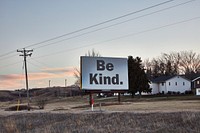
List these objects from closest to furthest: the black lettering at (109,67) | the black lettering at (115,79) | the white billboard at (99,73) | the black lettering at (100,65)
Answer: the white billboard at (99,73) < the black lettering at (100,65) < the black lettering at (109,67) < the black lettering at (115,79)

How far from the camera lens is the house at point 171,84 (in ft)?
388

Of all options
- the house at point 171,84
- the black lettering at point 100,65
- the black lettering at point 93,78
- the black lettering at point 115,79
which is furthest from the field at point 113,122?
the house at point 171,84

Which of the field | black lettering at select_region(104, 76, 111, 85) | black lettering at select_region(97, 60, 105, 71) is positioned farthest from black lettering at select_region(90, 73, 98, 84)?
the field

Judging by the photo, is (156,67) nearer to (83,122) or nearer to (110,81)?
(110,81)

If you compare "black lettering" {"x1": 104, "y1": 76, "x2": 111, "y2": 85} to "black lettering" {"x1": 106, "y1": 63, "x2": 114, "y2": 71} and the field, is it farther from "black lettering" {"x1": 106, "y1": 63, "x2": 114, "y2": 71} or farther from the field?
the field

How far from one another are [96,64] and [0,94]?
123 meters

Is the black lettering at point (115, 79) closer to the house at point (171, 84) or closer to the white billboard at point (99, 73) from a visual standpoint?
the white billboard at point (99, 73)

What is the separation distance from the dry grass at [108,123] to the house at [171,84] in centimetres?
9138

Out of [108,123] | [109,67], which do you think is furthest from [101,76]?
[108,123]

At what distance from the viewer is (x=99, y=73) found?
33.1 m

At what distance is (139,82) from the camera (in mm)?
96875

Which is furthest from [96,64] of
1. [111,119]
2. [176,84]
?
[176,84]

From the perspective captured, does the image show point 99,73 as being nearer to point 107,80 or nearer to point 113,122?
point 107,80

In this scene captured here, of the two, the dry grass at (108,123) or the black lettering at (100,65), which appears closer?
the dry grass at (108,123)
